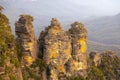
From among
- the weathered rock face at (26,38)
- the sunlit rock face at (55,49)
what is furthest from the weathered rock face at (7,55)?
the sunlit rock face at (55,49)

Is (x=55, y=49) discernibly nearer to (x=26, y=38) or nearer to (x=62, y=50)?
(x=62, y=50)

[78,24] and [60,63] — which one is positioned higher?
[78,24]

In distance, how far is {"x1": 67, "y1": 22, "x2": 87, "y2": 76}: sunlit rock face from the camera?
201 feet

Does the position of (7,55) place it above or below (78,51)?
above

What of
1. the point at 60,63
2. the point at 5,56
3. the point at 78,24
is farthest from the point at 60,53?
the point at 5,56

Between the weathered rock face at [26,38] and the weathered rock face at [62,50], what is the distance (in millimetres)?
2985

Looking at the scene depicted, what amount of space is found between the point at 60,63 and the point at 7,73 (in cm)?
1798

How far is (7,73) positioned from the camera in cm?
4059

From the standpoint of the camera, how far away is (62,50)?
57.8m

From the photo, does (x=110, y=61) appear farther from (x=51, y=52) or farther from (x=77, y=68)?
(x=51, y=52)

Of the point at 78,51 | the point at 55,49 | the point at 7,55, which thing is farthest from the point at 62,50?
the point at 7,55

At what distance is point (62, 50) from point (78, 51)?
547cm

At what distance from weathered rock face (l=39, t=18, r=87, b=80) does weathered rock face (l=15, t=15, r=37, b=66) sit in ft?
9.79

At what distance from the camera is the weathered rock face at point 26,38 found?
174 feet
